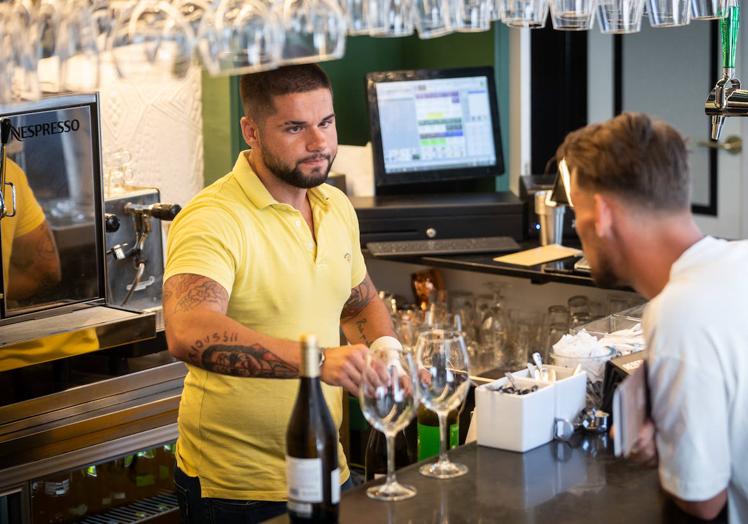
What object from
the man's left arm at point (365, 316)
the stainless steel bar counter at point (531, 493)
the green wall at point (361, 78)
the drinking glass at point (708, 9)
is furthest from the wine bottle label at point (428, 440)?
the green wall at point (361, 78)

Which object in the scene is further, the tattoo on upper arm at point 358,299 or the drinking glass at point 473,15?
the tattoo on upper arm at point 358,299

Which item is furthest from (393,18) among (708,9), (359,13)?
(708,9)

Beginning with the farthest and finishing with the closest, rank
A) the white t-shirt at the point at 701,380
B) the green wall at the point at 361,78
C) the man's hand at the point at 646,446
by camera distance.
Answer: the green wall at the point at 361,78 → the man's hand at the point at 646,446 → the white t-shirt at the point at 701,380

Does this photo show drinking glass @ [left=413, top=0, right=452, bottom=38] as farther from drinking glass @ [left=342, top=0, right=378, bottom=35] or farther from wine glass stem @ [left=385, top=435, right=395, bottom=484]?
wine glass stem @ [left=385, top=435, right=395, bottom=484]

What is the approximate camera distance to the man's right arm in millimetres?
2289

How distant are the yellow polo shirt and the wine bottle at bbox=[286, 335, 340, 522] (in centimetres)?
68

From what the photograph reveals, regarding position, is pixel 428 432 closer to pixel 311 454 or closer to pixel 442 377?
pixel 442 377

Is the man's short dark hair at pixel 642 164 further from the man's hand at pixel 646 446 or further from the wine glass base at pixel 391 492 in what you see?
the wine glass base at pixel 391 492

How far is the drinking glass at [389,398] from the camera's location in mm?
1988

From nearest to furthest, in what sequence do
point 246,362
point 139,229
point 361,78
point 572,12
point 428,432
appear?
point 246,362
point 428,432
point 572,12
point 139,229
point 361,78

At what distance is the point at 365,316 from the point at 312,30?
101 cm

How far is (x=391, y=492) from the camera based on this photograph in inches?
79.8

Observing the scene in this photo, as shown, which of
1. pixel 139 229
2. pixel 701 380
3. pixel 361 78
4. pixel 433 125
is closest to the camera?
pixel 701 380

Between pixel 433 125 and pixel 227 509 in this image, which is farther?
pixel 433 125
